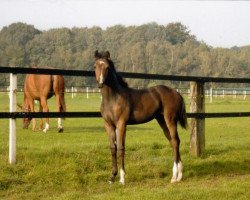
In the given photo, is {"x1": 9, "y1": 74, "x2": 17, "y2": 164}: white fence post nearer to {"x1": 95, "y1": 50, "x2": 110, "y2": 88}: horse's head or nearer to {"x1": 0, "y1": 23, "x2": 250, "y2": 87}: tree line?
{"x1": 95, "y1": 50, "x2": 110, "y2": 88}: horse's head

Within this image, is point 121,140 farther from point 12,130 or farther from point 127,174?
point 12,130

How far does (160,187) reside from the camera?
7.09 metres

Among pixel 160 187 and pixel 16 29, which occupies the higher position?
pixel 16 29

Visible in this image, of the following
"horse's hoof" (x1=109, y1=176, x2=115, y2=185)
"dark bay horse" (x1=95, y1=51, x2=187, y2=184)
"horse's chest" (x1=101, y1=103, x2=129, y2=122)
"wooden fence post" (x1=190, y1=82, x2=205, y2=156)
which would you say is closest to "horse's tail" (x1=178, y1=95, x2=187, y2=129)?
"dark bay horse" (x1=95, y1=51, x2=187, y2=184)

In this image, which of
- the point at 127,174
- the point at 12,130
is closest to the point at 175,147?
the point at 127,174

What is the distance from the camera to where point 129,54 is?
83.2 metres

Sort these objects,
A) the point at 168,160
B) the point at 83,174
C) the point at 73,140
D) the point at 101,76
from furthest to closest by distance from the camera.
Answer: the point at 73,140, the point at 168,160, the point at 83,174, the point at 101,76

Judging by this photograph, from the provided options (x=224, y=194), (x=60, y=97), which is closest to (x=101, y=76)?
(x=224, y=194)

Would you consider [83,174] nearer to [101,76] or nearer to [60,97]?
[101,76]

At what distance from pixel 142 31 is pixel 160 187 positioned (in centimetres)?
10539

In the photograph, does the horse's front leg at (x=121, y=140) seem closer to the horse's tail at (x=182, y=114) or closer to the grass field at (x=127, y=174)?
the grass field at (x=127, y=174)

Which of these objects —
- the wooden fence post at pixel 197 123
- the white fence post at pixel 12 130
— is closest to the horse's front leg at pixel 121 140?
the white fence post at pixel 12 130

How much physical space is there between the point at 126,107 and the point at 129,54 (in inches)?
3007

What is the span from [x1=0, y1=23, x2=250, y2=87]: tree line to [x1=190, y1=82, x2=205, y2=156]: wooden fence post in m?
47.3
